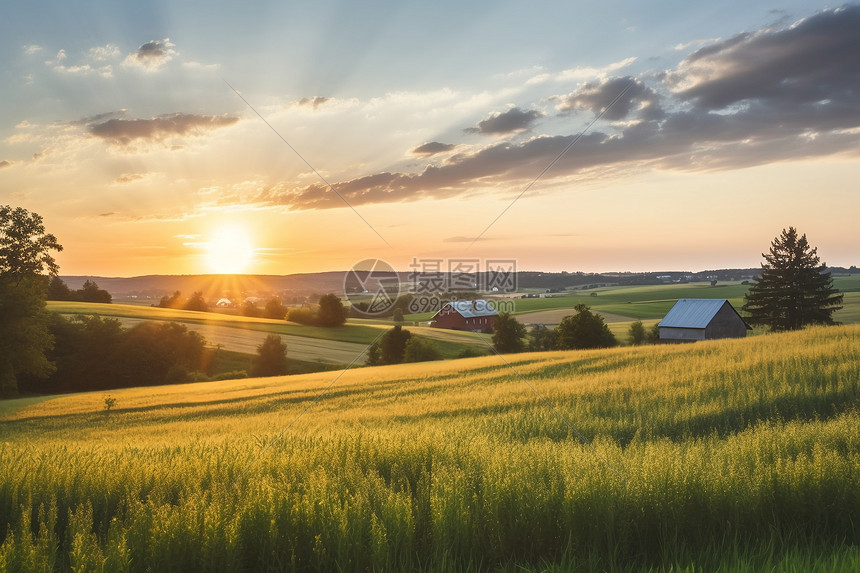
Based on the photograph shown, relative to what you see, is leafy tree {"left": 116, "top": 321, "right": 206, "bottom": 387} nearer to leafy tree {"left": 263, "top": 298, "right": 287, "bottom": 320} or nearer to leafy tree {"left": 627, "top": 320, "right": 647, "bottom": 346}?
leafy tree {"left": 263, "top": 298, "right": 287, "bottom": 320}

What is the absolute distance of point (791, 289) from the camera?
66062 millimetres

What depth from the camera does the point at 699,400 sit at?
13.8m

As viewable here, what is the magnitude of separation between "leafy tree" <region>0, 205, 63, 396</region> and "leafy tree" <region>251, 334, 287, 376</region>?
1083 inches

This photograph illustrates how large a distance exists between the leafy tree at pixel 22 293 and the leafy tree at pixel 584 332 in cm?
5101

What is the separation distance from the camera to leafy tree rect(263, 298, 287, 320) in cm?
9456

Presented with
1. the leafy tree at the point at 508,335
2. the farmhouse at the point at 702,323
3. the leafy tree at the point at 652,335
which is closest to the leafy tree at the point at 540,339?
the leafy tree at the point at 508,335

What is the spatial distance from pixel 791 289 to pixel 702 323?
44.5 feet

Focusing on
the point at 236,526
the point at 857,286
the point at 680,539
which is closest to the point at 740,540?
the point at 680,539

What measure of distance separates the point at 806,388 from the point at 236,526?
13907mm

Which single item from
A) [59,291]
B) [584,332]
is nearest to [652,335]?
[584,332]

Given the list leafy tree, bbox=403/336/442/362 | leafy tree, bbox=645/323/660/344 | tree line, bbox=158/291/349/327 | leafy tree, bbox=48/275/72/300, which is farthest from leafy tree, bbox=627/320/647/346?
leafy tree, bbox=48/275/72/300

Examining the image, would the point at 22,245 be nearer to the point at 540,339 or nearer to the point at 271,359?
the point at 271,359

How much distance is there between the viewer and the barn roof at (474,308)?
223 feet

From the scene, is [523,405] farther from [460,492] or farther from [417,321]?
[417,321]
